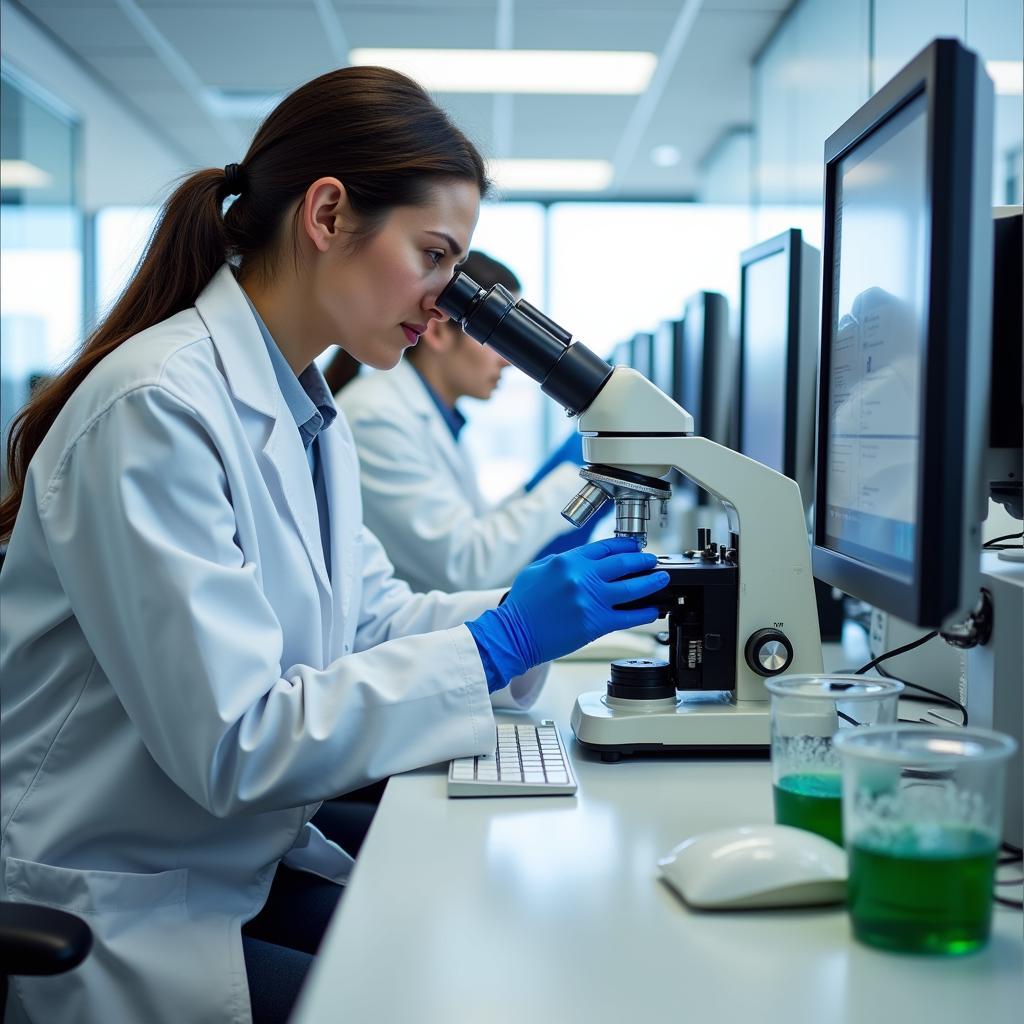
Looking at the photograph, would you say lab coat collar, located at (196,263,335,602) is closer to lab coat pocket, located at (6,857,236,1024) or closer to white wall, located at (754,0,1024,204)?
lab coat pocket, located at (6,857,236,1024)

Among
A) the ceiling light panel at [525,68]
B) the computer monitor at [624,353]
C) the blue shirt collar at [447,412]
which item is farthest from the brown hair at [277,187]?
the ceiling light panel at [525,68]

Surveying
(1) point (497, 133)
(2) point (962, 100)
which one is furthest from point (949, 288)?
(1) point (497, 133)

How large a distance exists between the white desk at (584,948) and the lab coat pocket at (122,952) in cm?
24

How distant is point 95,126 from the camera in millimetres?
4715

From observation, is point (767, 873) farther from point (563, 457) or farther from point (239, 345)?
point (563, 457)

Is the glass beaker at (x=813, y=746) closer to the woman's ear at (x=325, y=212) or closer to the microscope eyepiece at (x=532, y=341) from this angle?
the microscope eyepiece at (x=532, y=341)

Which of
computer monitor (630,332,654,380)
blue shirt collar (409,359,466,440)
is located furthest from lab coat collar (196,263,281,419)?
computer monitor (630,332,654,380)

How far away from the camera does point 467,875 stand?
0.75 m

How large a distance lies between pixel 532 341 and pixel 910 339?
41cm

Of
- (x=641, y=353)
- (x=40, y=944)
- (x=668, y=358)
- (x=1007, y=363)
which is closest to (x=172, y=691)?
(x=40, y=944)

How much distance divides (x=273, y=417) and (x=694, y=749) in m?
0.53

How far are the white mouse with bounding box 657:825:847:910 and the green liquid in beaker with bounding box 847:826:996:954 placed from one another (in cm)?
5

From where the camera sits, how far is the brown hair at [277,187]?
1163 millimetres

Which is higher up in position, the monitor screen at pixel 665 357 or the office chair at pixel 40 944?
the monitor screen at pixel 665 357
